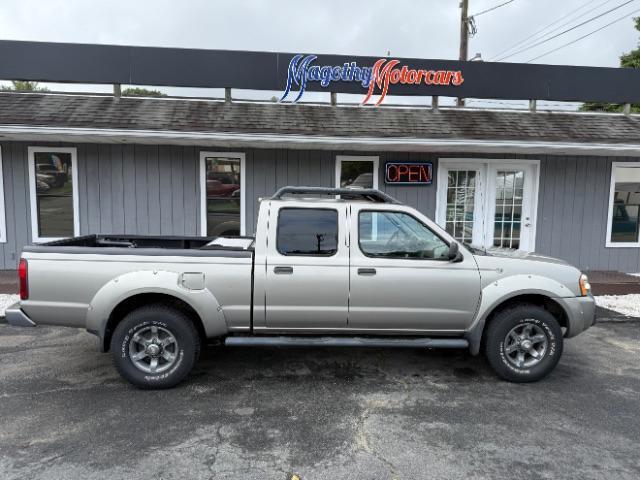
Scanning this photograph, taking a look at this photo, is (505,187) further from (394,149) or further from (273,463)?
(273,463)

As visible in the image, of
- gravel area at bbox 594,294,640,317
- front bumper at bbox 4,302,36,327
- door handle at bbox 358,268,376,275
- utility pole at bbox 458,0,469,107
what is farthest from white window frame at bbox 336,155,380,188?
utility pole at bbox 458,0,469,107

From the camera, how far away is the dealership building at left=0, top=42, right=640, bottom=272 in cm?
918

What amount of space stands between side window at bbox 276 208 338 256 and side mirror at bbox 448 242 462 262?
109 cm

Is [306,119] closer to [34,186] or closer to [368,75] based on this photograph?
[368,75]

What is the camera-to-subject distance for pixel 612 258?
10.5 meters

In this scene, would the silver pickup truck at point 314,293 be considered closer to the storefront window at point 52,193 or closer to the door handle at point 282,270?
the door handle at point 282,270

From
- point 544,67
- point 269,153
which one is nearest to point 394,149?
point 269,153

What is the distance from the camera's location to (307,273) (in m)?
4.41

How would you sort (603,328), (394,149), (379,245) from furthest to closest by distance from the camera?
(394,149), (603,328), (379,245)

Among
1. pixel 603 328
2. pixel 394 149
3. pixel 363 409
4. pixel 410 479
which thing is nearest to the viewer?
pixel 410 479

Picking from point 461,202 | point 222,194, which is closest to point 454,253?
point 461,202

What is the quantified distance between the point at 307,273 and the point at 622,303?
615 centimetres

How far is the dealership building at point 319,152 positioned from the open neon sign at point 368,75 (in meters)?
0.03

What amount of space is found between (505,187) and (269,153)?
5.26m
